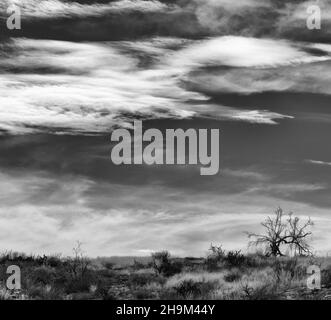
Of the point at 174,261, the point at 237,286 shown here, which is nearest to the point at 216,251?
the point at 174,261

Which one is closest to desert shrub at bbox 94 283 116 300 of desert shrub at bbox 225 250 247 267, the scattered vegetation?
the scattered vegetation

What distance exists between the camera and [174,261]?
2853 centimetres

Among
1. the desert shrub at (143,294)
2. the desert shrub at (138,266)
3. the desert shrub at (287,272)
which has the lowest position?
the desert shrub at (143,294)

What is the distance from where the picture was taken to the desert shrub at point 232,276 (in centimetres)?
2278

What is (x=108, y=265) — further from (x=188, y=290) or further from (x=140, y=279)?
(x=188, y=290)

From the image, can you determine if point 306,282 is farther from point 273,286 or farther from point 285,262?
point 285,262

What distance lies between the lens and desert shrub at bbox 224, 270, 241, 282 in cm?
2278

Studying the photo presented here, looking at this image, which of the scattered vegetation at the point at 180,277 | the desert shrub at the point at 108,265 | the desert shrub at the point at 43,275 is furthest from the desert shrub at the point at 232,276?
the desert shrub at the point at 108,265

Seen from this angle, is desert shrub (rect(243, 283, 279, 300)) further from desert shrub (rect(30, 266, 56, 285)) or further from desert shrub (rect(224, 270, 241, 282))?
desert shrub (rect(30, 266, 56, 285))

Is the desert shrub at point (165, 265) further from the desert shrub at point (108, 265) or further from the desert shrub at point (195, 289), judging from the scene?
the desert shrub at point (195, 289)

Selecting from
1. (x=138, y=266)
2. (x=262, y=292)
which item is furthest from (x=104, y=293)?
(x=138, y=266)

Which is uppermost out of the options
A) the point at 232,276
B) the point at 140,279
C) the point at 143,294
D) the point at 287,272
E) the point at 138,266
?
the point at 138,266

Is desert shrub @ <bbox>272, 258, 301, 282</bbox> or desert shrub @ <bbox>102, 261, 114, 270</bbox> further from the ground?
desert shrub @ <bbox>102, 261, 114, 270</bbox>

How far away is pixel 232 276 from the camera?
76.1ft
